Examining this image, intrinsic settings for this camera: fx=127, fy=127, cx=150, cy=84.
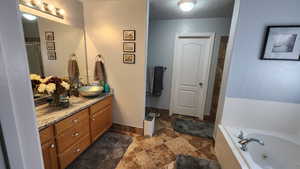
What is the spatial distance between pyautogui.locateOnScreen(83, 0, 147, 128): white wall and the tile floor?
1.34ft

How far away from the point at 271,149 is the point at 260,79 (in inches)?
37.2

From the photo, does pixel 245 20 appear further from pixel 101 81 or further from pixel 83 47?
pixel 83 47

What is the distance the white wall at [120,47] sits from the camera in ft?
6.70

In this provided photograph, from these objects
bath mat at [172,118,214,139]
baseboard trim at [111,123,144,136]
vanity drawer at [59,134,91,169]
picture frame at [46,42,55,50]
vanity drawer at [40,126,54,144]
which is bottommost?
bath mat at [172,118,214,139]

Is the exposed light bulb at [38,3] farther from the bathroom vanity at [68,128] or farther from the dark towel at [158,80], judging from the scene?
the dark towel at [158,80]

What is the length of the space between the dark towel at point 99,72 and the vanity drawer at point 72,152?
0.97 m

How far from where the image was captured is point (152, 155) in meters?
1.94

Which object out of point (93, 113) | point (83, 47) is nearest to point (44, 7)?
point (83, 47)

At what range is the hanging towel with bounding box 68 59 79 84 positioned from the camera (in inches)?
83.3

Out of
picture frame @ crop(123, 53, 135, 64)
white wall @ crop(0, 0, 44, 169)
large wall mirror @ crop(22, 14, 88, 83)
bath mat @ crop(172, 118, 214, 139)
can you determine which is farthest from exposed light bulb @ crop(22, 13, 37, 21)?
bath mat @ crop(172, 118, 214, 139)

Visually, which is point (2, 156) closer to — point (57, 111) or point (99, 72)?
point (57, 111)

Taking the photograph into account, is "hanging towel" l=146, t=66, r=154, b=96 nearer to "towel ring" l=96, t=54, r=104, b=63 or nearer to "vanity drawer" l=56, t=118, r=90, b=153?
"towel ring" l=96, t=54, r=104, b=63

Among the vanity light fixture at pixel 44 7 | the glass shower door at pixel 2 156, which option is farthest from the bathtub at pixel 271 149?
the vanity light fixture at pixel 44 7

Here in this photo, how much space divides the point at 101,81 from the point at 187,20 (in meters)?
2.27
